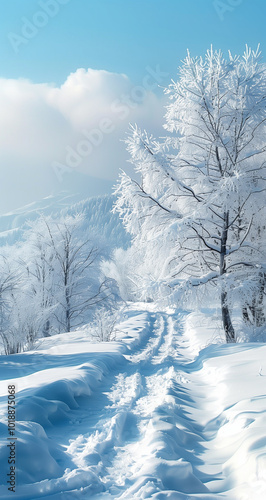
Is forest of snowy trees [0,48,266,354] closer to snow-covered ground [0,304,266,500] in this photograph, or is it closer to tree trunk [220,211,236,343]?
tree trunk [220,211,236,343]

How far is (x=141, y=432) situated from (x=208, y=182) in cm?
636

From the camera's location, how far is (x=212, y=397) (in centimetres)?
475

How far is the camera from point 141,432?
3445 mm

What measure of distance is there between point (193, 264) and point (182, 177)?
102 inches

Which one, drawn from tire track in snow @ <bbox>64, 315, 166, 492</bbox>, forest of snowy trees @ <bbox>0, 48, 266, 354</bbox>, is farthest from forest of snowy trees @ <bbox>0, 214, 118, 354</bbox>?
tire track in snow @ <bbox>64, 315, 166, 492</bbox>

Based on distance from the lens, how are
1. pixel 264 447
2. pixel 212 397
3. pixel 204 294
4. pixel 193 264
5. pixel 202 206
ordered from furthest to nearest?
pixel 193 264 → pixel 204 294 → pixel 202 206 → pixel 212 397 → pixel 264 447

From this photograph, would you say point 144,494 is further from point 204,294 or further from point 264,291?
point 264,291

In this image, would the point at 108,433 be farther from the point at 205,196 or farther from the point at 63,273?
the point at 63,273

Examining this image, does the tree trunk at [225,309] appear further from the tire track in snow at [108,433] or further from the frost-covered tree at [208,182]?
the tire track in snow at [108,433]

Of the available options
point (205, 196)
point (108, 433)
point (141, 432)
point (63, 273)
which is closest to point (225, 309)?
point (205, 196)

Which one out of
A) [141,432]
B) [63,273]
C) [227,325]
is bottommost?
[141,432]

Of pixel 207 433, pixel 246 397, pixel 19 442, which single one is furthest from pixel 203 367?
pixel 19 442

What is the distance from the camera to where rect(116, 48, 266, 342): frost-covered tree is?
7.85 m

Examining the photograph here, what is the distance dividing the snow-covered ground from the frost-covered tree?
2.76 m
